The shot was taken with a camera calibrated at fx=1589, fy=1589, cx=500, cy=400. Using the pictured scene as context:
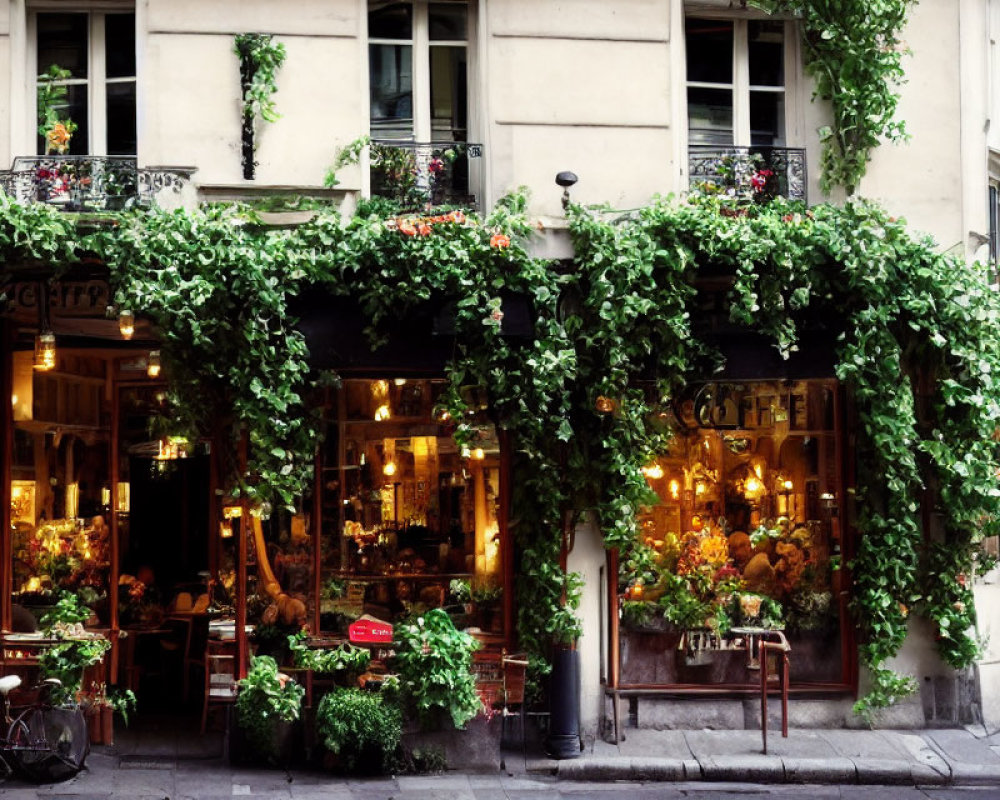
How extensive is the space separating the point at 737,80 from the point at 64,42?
560 cm

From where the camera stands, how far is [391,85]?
43.1 feet

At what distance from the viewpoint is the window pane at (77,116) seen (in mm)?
12820

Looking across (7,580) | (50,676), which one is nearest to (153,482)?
(7,580)

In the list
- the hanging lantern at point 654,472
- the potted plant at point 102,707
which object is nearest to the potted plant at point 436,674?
the potted plant at point 102,707

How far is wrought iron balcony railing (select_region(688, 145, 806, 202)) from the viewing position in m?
13.2

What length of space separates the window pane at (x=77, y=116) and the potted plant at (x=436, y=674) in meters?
4.67

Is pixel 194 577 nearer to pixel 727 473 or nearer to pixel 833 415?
pixel 727 473

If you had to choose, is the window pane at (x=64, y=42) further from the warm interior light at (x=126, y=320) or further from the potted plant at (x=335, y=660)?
the potted plant at (x=335, y=660)

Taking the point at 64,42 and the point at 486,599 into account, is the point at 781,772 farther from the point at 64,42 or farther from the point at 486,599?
the point at 64,42

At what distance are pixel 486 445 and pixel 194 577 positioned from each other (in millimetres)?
3760

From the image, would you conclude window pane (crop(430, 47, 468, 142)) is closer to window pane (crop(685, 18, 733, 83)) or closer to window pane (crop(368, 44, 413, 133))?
window pane (crop(368, 44, 413, 133))

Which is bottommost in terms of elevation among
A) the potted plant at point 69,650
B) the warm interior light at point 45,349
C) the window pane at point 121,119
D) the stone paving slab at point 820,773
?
the stone paving slab at point 820,773

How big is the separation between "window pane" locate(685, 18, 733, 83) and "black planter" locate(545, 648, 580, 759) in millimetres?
5028

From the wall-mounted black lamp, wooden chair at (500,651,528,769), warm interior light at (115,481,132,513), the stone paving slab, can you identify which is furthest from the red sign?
the wall-mounted black lamp
